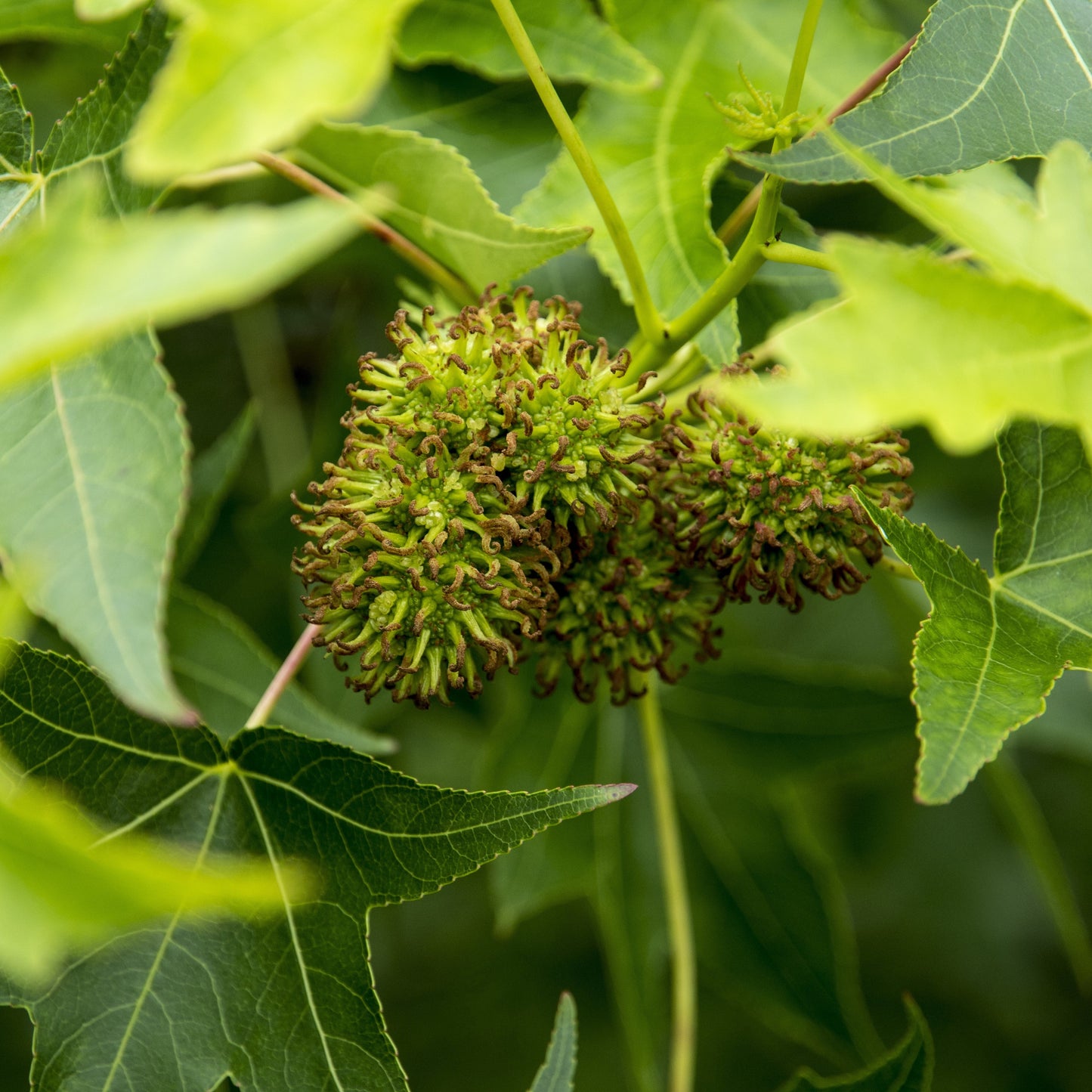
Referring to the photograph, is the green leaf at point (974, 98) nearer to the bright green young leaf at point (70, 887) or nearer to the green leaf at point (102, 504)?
the green leaf at point (102, 504)

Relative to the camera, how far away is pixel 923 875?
7.02ft

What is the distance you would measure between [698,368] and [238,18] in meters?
0.56

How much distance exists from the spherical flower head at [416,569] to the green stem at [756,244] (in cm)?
23

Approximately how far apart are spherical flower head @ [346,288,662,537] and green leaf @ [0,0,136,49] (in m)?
0.56

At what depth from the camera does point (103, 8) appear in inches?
33.1

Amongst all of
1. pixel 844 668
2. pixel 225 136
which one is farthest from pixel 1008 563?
pixel 225 136

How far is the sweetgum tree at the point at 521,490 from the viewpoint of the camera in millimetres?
539

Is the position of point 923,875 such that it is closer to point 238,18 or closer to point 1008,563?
point 1008,563

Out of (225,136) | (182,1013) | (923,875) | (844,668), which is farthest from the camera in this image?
(923,875)

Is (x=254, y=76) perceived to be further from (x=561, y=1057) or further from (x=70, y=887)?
(x=561, y=1057)

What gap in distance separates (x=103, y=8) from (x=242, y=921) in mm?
716

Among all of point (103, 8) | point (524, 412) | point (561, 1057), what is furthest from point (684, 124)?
point (561, 1057)

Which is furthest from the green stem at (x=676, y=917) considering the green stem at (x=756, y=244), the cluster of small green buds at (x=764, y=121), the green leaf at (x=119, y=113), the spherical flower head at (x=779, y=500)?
the green leaf at (x=119, y=113)

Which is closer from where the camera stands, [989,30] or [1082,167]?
[1082,167]
